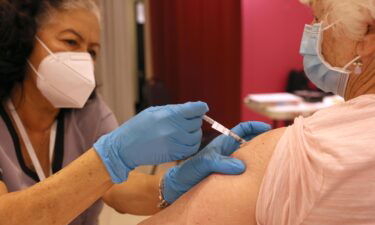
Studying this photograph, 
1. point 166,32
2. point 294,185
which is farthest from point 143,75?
point 294,185

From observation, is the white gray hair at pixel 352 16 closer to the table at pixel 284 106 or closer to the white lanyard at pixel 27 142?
the white lanyard at pixel 27 142

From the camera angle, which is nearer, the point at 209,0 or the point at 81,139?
the point at 81,139

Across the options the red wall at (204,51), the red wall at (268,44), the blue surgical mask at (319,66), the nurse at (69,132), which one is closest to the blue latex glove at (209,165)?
the nurse at (69,132)

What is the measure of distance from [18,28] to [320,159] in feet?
3.59

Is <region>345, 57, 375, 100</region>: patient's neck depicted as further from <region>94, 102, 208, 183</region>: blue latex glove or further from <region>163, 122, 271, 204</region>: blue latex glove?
<region>94, 102, 208, 183</region>: blue latex glove

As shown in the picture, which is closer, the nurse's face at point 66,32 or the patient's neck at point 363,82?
the patient's neck at point 363,82

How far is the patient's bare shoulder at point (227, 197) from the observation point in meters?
0.79

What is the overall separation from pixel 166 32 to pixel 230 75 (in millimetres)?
909

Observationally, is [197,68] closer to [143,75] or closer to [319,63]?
[143,75]

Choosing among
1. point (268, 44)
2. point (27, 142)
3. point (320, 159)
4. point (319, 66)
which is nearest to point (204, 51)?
point (268, 44)

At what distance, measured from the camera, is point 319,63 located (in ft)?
3.09

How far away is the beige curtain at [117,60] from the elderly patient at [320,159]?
329 cm

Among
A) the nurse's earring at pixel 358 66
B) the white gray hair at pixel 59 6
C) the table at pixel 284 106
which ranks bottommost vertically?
the table at pixel 284 106

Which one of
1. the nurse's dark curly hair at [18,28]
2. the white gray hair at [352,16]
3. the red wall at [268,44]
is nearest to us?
the white gray hair at [352,16]
